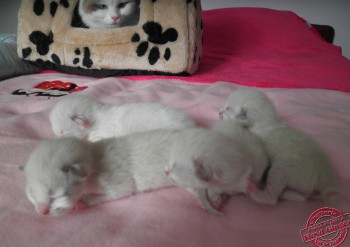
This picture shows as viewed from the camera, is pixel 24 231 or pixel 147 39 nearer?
pixel 24 231

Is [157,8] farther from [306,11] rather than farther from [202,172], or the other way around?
[306,11]

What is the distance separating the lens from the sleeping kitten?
6.80 ft

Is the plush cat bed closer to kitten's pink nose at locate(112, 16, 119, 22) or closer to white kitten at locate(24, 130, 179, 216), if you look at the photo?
kitten's pink nose at locate(112, 16, 119, 22)

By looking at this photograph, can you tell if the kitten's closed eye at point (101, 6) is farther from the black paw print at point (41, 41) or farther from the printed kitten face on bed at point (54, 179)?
the printed kitten face on bed at point (54, 179)

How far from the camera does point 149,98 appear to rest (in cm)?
144

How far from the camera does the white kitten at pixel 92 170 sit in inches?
26.7

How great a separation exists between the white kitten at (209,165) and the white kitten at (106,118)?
25cm

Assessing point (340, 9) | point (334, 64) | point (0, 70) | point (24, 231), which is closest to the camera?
point (24, 231)

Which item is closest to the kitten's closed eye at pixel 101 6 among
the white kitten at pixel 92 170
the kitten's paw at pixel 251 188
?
the white kitten at pixel 92 170

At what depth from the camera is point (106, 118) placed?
112cm

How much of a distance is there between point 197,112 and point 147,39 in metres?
0.74

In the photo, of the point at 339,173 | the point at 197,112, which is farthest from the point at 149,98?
the point at 339,173

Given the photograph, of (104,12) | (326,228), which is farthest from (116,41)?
(326,228)

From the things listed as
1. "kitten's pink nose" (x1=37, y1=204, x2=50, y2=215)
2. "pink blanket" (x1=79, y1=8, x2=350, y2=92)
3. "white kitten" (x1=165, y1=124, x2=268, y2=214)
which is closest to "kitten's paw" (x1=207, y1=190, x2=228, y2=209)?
"white kitten" (x1=165, y1=124, x2=268, y2=214)
